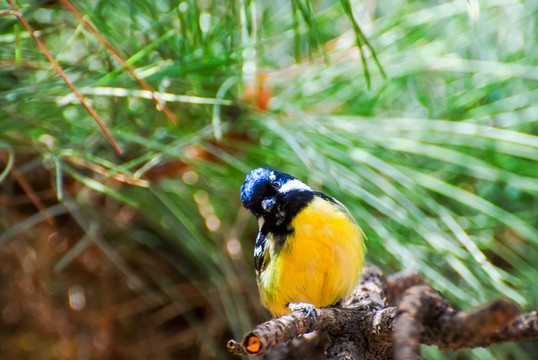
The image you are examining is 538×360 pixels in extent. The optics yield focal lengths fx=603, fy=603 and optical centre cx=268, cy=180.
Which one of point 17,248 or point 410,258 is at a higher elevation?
point 17,248

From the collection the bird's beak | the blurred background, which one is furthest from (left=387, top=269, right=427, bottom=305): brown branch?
the bird's beak

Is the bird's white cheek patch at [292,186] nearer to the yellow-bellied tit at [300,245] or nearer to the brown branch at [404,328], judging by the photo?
the yellow-bellied tit at [300,245]

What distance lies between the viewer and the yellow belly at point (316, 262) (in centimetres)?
86

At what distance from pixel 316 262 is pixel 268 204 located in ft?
0.42

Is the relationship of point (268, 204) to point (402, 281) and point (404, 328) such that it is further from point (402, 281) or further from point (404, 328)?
point (404, 328)

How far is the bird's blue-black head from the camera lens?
0.90m

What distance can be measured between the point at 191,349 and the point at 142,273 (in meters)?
0.18

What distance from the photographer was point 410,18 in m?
1.11

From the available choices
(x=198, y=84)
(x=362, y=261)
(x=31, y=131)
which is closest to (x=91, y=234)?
(x=31, y=131)

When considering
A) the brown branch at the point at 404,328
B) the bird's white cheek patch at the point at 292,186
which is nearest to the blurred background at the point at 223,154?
the bird's white cheek patch at the point at 292,186

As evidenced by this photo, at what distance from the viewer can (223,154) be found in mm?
967

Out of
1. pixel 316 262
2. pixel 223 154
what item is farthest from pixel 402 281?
pixel 223 154

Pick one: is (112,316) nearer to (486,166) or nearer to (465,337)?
(486,166)

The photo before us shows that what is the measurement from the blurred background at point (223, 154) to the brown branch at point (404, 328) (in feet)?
1.00
